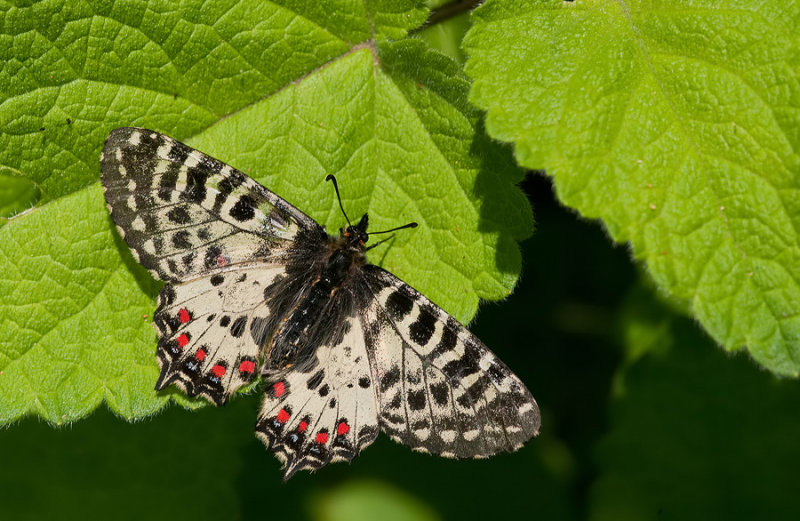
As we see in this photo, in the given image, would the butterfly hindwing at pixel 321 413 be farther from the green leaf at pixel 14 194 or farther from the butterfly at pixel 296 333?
the green leaf at pixel 14 194

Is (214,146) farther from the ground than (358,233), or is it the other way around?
(214,146)

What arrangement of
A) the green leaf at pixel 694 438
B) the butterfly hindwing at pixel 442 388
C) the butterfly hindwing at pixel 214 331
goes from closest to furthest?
the butterfly hindwing at pixel 442 388, the butterfly hindwing at pixel 214 331, the green leaf at pixel 694 438

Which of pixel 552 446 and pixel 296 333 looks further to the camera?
pixel 552 446

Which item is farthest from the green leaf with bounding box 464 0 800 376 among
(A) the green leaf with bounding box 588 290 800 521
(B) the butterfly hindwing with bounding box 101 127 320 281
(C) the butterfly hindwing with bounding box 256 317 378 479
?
(A) the green leaf with bounding box 588 290 800 521

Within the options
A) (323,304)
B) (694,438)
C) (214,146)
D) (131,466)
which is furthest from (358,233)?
(694,438)

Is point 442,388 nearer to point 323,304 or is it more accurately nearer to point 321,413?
point 321,413

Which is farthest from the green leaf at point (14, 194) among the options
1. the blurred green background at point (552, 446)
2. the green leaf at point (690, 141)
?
the green leaf at point (690, 141)

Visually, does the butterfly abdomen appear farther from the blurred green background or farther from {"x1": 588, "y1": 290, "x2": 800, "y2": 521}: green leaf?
{"x1": 588, "y1": 290, "x2": 800, "y2": 521}: green leaf
